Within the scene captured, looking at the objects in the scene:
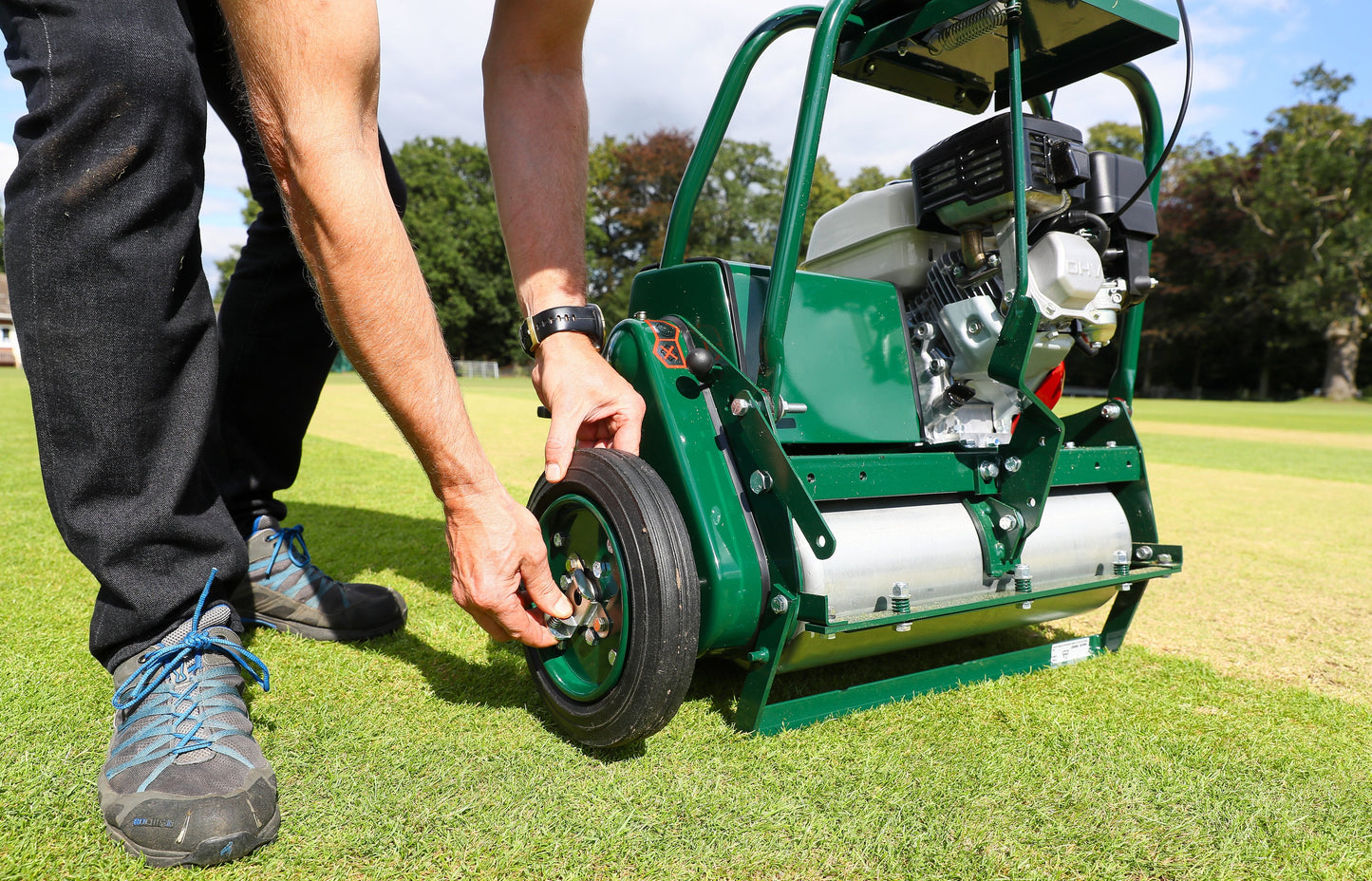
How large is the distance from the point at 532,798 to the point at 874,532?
35.4 inches

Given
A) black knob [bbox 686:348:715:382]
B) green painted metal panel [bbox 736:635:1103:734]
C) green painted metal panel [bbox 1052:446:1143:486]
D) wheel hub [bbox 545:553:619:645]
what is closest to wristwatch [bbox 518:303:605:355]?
black knob [bbox 686:348:715:382]

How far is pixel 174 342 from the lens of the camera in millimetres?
1494

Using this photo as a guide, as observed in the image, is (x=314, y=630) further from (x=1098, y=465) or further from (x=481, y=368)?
(x=481, y=368)

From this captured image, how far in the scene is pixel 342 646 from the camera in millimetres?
2232

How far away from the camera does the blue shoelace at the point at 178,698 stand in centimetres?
139

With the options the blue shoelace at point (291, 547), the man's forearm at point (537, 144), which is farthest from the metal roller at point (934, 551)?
the blue shoelace at point (291, 547)

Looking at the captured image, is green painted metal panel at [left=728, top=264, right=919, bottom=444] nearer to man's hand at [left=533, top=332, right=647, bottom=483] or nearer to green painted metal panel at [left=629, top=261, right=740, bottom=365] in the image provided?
green painted metal panel at [left=629, top=261, right=740, bottom=365]

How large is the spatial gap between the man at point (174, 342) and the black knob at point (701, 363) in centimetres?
54

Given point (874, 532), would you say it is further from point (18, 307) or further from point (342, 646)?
point (18, 307)

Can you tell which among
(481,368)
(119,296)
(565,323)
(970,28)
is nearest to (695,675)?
(565,323)

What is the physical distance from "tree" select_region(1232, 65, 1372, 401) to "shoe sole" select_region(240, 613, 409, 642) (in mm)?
37457

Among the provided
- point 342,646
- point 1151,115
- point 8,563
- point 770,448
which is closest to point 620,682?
point 770,448

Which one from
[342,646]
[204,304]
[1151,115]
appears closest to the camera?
[204,304]

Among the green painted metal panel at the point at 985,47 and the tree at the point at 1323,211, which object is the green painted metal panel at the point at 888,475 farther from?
the tree at the point at 1323,211
